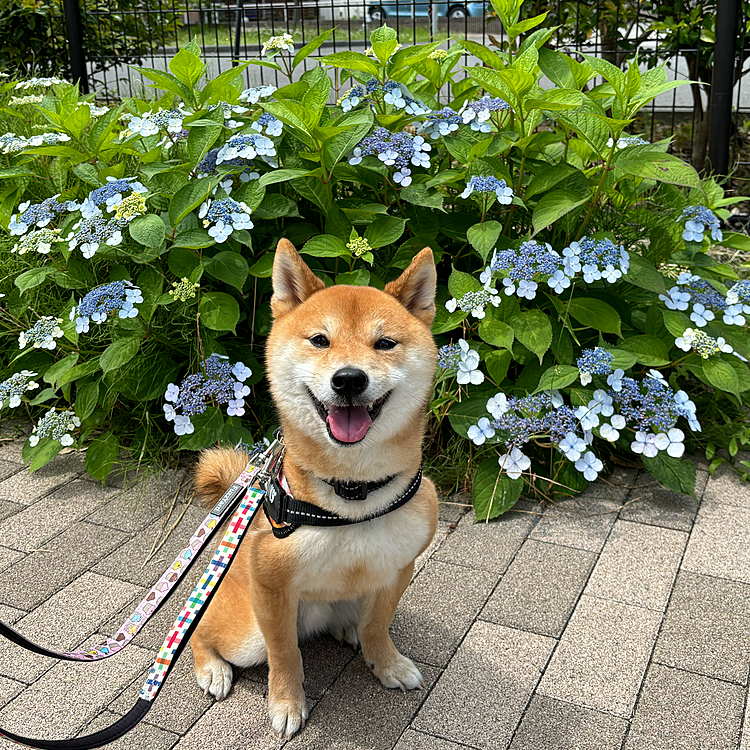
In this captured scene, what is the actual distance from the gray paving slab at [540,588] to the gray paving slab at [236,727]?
883 millimetres

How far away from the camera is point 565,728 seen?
2.29 meters

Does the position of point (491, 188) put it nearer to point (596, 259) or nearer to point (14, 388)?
point (596, 259)

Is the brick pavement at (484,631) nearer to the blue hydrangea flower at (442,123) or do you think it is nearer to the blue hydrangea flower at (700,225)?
the blue hydrangea flower at (700,225)

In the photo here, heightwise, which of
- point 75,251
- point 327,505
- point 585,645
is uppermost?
point 75,251

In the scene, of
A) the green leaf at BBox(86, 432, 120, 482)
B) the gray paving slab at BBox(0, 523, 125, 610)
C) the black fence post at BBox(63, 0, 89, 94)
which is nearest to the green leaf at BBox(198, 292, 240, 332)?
the green leaf at BBox(86, 432, 120, 482)

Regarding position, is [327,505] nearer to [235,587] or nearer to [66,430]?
[235,587]

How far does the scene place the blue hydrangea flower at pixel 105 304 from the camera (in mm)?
3273

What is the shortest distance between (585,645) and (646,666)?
206mm

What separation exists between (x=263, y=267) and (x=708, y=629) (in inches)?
91.7

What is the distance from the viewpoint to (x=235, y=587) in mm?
2414

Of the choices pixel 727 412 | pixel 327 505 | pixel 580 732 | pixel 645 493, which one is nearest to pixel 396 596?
pixel 327 505

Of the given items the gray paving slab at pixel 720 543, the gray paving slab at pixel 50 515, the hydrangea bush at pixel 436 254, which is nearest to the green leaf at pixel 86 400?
the hydrangea bush at pixel 436 254

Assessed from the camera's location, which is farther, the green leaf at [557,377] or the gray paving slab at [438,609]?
the green leaf at [557,377]

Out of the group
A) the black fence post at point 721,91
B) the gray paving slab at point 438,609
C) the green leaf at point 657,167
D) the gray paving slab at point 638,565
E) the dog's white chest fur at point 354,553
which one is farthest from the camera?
the black fence post at point 721,91
